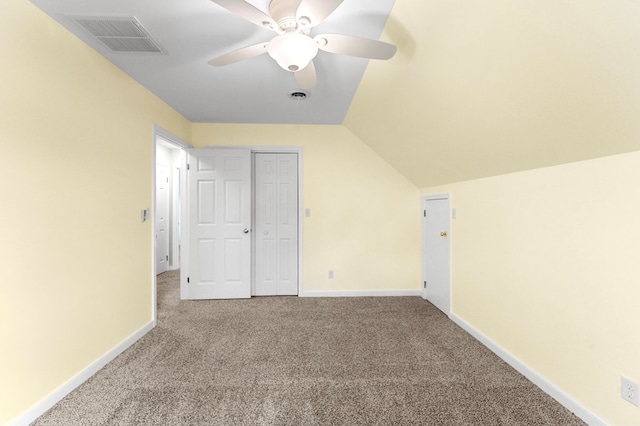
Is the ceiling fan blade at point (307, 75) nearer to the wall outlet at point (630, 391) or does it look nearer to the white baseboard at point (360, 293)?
the wall outlet at point (630, 391)

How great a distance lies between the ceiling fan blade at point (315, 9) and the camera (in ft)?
3.84

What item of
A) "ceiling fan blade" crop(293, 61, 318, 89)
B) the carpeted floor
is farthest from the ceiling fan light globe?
the carpeted floor

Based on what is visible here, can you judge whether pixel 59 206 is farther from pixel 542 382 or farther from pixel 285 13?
pixel 542 382

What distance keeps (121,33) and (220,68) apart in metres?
0.65

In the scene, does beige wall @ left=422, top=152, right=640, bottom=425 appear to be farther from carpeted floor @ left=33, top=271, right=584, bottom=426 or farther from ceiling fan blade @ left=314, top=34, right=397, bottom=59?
ceiling fan blade @ left=314, top=34, right=397, bottom=59

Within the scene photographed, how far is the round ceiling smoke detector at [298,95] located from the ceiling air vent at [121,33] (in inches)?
44.4

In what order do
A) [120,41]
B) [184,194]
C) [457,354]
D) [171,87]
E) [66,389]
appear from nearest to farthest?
[66,389] → [120,41] → [457,354] → [171,87] → [184,194]

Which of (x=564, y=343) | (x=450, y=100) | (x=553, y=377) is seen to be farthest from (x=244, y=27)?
(x=553, y=377)

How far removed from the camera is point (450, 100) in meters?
1.89

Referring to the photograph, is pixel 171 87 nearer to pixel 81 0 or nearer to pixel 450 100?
pixel 81 0

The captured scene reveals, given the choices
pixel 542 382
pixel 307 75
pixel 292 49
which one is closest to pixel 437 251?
pixel 542 382

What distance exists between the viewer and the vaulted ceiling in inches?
43.3

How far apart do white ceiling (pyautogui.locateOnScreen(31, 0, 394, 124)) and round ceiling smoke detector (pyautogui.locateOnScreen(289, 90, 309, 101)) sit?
4 centimetres

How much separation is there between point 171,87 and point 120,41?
0.70 meters
